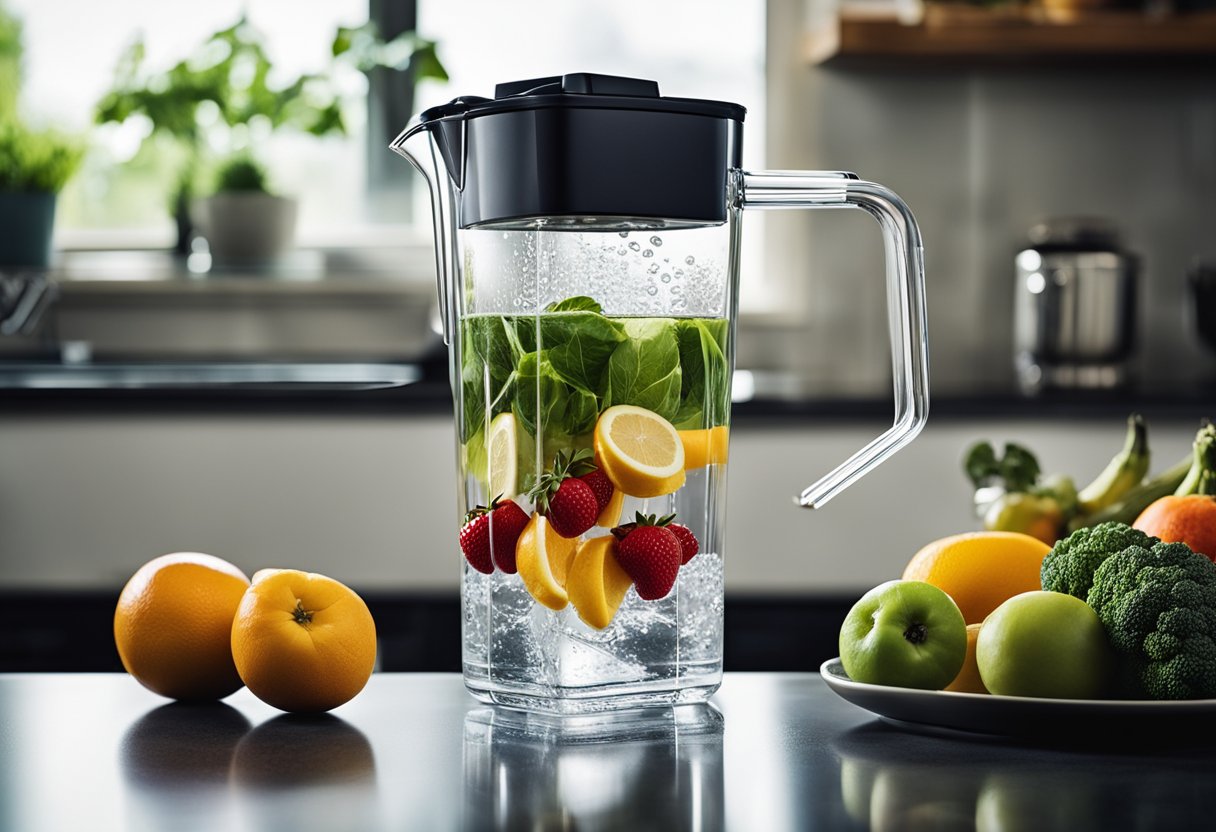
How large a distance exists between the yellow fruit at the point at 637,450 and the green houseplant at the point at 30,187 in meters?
2.38

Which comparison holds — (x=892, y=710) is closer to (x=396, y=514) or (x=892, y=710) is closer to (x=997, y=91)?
(x=396, y=514)

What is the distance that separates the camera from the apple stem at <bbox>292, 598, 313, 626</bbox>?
0.67 metres

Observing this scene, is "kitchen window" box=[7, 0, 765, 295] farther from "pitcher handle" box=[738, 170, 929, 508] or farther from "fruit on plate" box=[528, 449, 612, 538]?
"fruit on plate" box=[528, 449, 612, 538]

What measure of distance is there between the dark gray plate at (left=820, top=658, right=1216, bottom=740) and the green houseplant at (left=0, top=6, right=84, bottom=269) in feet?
8.03

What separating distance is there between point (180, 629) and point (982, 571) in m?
0.38

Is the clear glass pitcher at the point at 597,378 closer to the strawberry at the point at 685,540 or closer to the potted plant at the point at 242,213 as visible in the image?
the strawberry at the point at 685,540

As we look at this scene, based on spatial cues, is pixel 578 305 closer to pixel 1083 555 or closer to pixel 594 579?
pixel 594 579

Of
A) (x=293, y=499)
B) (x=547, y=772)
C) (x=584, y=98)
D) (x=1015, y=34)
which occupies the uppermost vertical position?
(x=1015, y=34)

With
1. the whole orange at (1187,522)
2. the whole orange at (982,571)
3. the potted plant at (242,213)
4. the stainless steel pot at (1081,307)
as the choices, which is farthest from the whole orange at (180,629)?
the potted plant at (242,213)

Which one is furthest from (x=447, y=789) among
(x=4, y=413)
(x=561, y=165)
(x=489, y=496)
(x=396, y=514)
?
(x=4, y=413)

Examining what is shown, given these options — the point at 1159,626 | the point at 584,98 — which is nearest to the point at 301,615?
the point at 584,98

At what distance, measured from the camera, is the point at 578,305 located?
64cm

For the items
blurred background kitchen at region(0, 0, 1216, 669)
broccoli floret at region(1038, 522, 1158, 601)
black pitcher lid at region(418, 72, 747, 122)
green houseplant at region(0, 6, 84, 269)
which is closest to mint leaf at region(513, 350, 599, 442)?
black pitcher lid at region(418, 72, 747, 122)

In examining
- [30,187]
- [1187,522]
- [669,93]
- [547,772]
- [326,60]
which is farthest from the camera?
[326,60]
